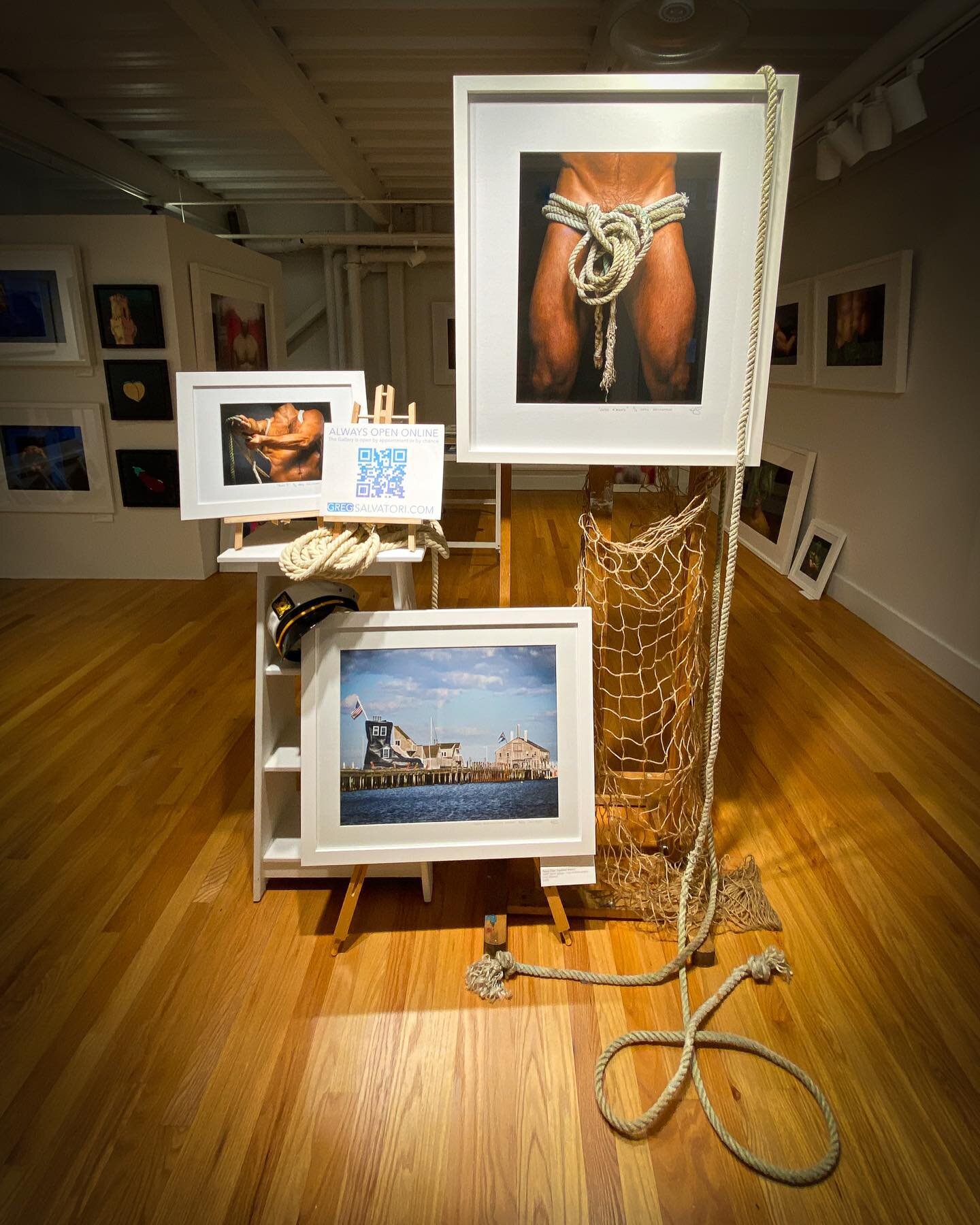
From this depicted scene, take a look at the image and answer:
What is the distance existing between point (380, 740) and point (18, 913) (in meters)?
1.07

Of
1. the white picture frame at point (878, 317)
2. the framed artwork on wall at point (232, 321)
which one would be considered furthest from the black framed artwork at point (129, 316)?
the white picture frame at point (878, 317)

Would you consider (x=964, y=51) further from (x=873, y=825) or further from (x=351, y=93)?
(x=351, y=93)

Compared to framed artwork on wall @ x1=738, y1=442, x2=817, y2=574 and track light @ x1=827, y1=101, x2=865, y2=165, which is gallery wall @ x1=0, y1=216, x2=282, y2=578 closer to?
track light @ x1=827, y1=101, x2=865, y2=165

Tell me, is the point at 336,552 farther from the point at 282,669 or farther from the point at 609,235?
the point at 609,235

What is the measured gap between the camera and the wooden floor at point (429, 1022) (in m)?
1.30

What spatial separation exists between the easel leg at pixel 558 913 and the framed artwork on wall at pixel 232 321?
3676 millimetres

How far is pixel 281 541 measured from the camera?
1728mm

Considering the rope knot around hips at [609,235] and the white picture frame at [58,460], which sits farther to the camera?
the white picture frame at [58,460]

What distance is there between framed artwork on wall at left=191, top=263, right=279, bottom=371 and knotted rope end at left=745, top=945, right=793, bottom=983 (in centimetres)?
402

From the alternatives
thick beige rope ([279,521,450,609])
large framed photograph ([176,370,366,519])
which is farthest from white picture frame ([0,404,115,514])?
thick beige rope ([279,521,450,609])

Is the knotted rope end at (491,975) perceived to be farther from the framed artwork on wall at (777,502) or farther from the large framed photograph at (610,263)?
the framed artwork on wall at (777,502)

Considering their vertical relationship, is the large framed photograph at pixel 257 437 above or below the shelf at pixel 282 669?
above

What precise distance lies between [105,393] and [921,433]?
4153 mm

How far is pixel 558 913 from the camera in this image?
1.76 m
